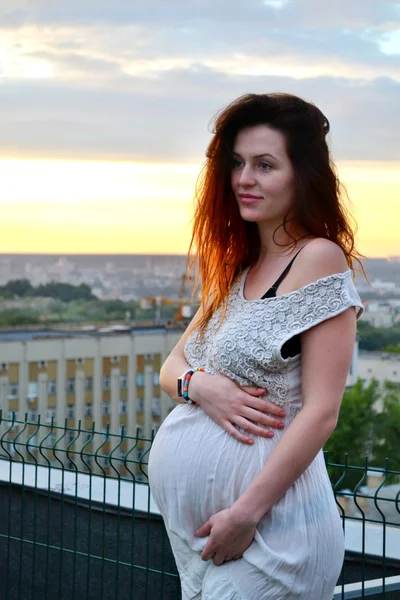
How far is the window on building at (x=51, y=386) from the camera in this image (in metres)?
58.2

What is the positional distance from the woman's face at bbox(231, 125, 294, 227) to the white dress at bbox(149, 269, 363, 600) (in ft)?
0.53

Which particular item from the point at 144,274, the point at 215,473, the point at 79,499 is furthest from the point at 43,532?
the point at 144,274

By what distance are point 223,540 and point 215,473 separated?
116 mm

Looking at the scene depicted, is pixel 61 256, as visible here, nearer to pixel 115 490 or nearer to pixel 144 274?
pixel 144 274

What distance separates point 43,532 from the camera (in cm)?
362

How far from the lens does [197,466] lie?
1.65 m

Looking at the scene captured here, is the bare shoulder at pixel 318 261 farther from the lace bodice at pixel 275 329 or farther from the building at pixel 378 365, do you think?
the building at pixel 378 365

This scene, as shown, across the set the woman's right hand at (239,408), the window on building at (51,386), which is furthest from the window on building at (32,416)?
the window on building at (51,386)

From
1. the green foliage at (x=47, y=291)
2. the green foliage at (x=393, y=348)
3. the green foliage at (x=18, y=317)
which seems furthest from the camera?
the green foliage at (x=47, y=291)

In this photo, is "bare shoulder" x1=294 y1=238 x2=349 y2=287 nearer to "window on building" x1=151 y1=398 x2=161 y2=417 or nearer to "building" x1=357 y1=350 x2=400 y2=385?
"building" x1=357 y1=350 x2=400 y2=385

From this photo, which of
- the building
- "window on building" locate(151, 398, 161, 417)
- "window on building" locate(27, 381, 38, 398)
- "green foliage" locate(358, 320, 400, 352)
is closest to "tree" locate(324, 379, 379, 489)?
"green foliage" locate(358, 320, 400, 352)

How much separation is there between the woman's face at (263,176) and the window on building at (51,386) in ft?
188

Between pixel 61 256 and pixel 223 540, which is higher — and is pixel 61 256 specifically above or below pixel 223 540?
below

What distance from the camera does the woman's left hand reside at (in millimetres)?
1568
